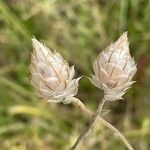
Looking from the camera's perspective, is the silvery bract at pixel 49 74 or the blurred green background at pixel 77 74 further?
the blurred green background at pixel 77 74

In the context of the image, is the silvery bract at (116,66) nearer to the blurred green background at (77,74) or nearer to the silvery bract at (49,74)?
the silvery bract at (49,74)

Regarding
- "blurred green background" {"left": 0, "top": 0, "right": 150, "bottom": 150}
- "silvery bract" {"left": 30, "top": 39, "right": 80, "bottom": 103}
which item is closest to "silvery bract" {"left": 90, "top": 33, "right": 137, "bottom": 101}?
"silvery bract" {"left": 30, "top": 39, "right": 80, "bottom": 103}

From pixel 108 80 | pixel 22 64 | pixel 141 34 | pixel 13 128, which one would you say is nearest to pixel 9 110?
pixel 13 128

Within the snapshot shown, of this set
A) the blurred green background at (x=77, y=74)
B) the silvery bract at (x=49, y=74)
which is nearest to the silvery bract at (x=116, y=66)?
the silvery bract at (x=49, y=74)

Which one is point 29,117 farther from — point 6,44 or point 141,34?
point 141,34

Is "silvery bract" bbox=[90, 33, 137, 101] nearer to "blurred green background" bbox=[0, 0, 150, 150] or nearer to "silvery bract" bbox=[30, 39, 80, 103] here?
"silvery bract" bbox=[30, 39, 80, 103]

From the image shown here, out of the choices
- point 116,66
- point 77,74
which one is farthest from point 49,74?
point 77,74
